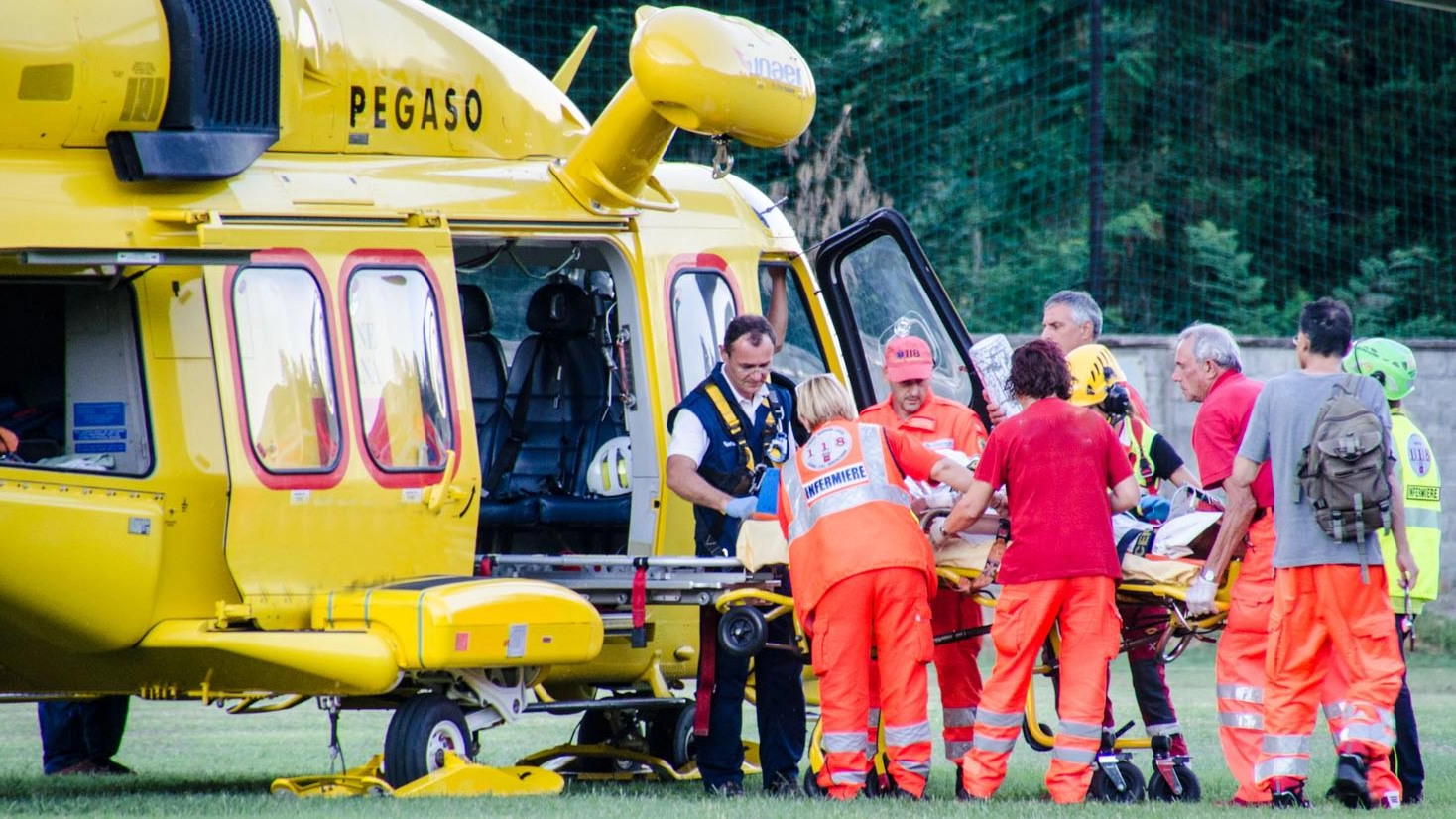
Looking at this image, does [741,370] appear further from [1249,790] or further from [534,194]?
[1249,790]

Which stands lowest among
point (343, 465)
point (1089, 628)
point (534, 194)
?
point (1089, 628)

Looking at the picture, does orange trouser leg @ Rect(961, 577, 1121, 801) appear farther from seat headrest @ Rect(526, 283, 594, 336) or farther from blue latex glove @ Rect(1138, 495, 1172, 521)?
seat headrest @ Rect(526, 283, 594, 336)

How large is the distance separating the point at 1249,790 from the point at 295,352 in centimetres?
386

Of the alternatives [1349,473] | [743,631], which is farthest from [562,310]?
[1349,473]

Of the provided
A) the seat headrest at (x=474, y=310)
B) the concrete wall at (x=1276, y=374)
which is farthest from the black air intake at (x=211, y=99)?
the concrete wall at (x=1276, y=374)

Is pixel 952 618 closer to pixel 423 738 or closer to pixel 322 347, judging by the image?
pixel 423 738

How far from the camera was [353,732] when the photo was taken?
40.2 ft

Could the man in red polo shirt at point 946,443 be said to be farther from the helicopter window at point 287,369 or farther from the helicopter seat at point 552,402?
the helicopter window at point 287,369

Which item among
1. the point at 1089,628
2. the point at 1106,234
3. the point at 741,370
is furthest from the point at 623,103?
the point at 1106,234

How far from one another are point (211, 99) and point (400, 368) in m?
1.24

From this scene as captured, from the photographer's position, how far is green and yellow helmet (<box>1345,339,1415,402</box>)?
8695 millimetres

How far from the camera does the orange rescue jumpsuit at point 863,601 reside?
8.12 m

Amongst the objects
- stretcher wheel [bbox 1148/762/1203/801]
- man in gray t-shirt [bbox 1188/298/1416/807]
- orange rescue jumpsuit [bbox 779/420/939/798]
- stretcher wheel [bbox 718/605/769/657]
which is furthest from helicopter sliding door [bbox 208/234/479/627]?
man in gray t-shirt [bbox 1188/298/1416/807]

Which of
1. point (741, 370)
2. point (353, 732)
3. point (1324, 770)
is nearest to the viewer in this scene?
point (741, 370)
